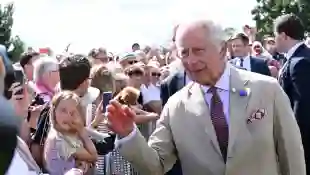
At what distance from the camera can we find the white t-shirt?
833 cm

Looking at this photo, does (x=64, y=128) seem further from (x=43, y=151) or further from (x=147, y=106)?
(x=147, y=106)

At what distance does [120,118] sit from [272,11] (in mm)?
66758

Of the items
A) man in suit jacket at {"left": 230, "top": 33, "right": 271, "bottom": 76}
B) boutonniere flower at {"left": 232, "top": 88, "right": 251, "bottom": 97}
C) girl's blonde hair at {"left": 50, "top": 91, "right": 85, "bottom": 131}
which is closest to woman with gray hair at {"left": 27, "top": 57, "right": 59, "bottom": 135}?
girl's blonde hair at {"left": 50, "top": 91, "right": 85, "bottom": 131}

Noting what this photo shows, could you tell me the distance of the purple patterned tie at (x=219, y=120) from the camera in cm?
393

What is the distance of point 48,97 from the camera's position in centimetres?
691

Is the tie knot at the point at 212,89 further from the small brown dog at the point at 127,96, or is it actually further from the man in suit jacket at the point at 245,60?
the man in suit jacket at the point at 245,60

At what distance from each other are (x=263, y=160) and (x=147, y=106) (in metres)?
4.38

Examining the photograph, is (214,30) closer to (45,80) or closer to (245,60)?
(45,80)

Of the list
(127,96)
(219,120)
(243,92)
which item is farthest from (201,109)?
(127,96)

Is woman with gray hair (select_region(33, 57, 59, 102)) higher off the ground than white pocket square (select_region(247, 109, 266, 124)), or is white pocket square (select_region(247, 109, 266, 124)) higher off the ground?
white pocket square (select_region(247, 109, 266, 124))

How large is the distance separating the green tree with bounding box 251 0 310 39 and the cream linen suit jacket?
54.5 metres

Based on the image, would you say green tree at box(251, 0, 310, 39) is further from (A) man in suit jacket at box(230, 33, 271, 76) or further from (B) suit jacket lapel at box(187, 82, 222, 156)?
(B) suit jacket lapel at box(187, 82, 222, 156)

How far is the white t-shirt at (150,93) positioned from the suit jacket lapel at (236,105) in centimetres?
419

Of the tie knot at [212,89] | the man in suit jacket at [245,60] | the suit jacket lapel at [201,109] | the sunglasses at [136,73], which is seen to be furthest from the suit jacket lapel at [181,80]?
the sunglasses at [136,73]
